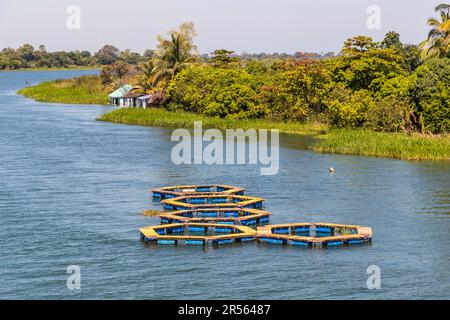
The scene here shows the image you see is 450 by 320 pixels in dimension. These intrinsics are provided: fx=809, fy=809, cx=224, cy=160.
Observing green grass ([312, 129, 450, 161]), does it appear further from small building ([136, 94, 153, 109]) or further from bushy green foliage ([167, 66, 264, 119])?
small building ([136, 94, 153, 109])

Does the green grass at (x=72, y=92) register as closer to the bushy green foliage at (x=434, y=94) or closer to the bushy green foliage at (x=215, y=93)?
the bushy green foliage at (x=215, y=93)

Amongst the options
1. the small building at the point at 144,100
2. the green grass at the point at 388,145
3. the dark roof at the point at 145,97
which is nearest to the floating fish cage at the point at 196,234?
the green grass at the point at 388,145

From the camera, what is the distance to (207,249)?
33906 mm

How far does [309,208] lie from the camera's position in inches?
1631

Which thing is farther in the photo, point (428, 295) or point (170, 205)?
point (170, 205)

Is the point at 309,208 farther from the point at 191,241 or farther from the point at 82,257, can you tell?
the point at 82,257

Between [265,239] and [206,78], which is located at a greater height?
[206,78]

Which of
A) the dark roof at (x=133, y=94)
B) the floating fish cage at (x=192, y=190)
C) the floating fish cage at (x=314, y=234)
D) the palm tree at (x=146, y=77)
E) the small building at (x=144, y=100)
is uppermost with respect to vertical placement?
the palm tree at (x=146, y=77)

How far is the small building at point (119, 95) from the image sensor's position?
11149cm

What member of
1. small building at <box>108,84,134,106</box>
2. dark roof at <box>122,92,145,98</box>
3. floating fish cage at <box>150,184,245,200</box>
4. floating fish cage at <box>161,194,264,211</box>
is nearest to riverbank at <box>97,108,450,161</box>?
floating fish cage at <box>150,184,245,200</box>

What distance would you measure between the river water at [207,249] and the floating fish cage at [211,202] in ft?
3.39

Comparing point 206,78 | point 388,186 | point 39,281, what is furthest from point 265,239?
point 206,78

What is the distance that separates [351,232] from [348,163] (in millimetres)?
19933

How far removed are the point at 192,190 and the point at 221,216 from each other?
6.08 m
